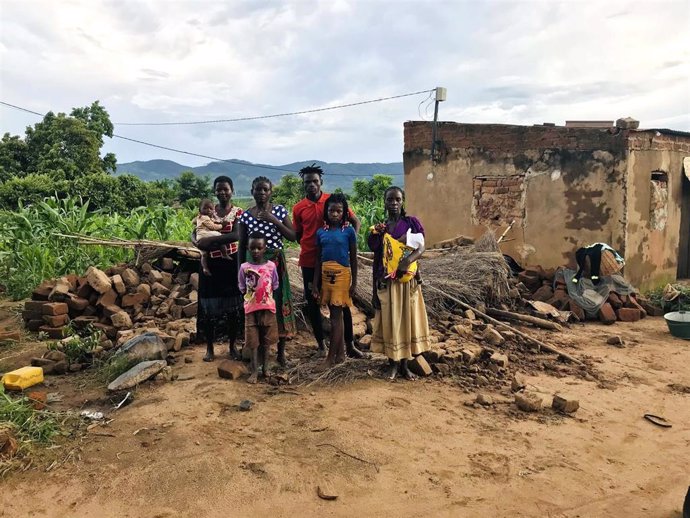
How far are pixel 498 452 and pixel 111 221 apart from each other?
751 cm

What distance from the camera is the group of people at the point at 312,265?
442 centimetres

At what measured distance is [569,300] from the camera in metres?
7.66

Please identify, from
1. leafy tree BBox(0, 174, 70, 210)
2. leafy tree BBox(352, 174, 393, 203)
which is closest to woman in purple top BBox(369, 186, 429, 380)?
leafy tree BBox(0, 174, 70, 210)

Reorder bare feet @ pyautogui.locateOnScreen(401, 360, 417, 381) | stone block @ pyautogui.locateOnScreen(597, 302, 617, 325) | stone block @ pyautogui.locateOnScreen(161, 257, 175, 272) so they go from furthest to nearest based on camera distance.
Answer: stone block @ pyautogui.locateOnScreen(597, 302, 617, 325) → stone block @ pyautogui.locateOnScreen(161, 257, 175, 272) → bare feet @ pyautogui.locateOnScreen(401, 360, 417, 381)

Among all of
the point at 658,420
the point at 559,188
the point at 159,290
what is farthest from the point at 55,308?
the point at 559,188

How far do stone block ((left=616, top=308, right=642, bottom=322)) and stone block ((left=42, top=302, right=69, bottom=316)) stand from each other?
7.24m

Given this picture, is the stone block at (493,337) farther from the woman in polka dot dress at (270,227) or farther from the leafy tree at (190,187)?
the leafy tree at (190,187)

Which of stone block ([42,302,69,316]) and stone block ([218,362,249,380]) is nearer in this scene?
stone block ([218,362,249,380])

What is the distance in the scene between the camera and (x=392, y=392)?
432cm

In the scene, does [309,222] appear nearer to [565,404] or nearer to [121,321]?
[565,404]

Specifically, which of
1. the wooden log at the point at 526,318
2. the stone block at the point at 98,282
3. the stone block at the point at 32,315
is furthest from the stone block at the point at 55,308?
the wooden log at the point at 526,318

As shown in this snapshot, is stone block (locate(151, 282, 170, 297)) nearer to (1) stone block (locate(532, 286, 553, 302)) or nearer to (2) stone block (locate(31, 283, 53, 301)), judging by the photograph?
(2) stone block (locate(31, 283, 53, 301))

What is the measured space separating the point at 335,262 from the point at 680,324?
4.73 m

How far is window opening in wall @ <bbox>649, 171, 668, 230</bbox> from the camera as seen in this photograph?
8.50 meters
